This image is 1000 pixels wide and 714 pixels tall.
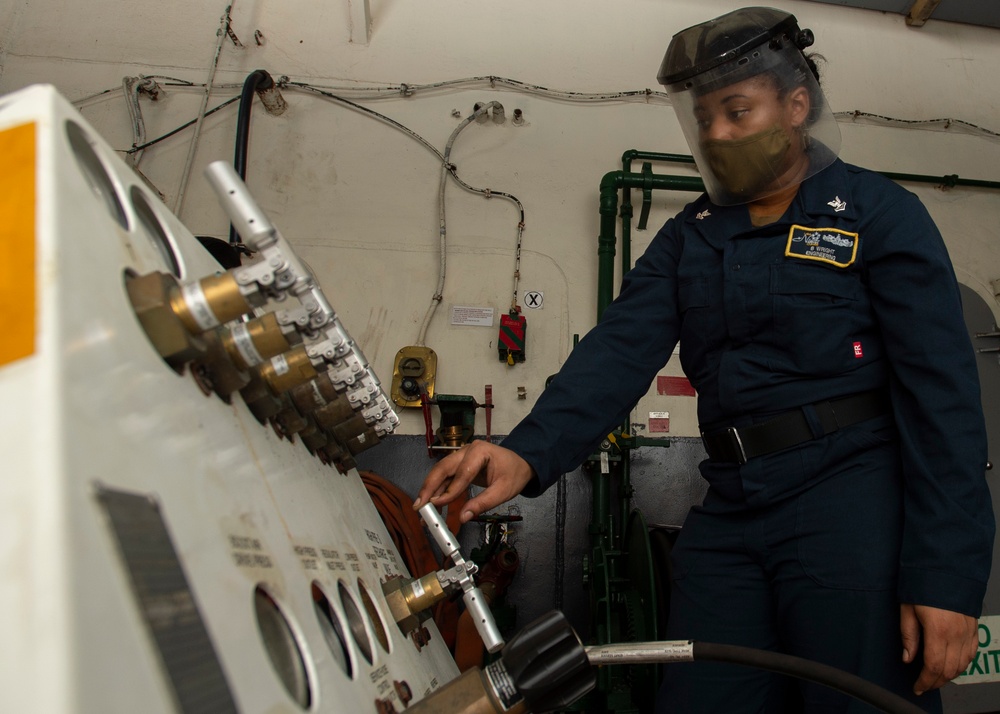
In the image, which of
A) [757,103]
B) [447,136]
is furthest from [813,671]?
[447,136]

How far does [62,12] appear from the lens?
233cm

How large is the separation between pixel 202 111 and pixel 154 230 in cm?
198

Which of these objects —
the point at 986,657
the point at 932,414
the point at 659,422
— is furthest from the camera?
the point at 659,422

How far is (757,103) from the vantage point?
1.11 m

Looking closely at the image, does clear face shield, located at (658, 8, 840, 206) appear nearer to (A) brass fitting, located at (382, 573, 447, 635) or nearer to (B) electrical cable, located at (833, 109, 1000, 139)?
(A) brass fitting, located at (382, 573, 447, 635)

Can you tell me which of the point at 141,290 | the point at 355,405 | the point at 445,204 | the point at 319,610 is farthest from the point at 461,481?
the point at 445,204

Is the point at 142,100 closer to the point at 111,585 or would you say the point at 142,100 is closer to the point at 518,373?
the point at 518,373

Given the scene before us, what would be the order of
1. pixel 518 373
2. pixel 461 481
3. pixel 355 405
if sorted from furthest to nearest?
pixel 518 373 < pixel 461 481 < pixel 355 405

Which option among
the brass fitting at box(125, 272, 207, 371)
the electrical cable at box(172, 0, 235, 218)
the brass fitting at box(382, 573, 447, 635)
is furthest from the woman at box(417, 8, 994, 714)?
the electrical cable at box(172, 0, 235, 218)

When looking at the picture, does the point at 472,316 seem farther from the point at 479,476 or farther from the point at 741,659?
the point at 741,659

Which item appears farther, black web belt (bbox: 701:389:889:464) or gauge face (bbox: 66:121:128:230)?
black web belt (bbox: 701:389:889:464)

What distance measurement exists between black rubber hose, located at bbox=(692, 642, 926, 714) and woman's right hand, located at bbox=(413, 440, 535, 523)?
355mm

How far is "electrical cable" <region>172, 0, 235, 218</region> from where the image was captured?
218cm

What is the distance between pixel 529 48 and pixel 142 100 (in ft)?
4.87
